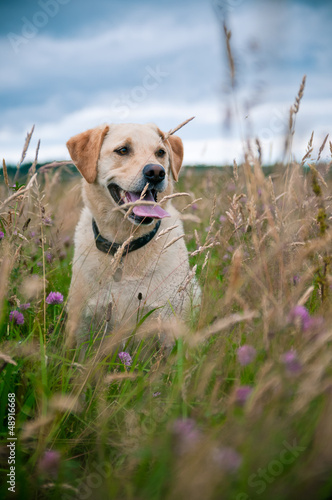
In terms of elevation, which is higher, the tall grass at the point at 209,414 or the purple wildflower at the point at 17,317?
the tall grass at the point at 209,414

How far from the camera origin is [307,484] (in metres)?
0.82

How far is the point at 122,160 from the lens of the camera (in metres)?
2.93

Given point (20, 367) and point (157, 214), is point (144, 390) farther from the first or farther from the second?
point (157, 214)

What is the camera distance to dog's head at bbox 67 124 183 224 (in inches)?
105

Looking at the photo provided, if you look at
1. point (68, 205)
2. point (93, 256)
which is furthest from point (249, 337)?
point (68, 205)

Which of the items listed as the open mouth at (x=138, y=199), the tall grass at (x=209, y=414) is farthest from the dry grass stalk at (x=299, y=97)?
the open mouth at (x=138, y=199)

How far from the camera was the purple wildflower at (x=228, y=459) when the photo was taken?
78 cm

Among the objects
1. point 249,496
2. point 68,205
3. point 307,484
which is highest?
point 307,484

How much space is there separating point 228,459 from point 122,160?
8.37 feet

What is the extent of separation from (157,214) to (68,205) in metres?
2.17

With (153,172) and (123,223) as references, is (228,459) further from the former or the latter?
(123,223)

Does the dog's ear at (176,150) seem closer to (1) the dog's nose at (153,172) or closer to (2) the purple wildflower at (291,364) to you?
(1) the dog's nose at (153,172)

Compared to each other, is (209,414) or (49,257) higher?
(209,414)

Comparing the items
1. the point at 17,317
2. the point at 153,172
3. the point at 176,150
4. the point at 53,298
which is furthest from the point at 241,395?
the point at 176,150
